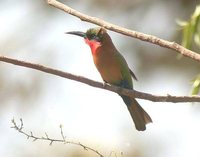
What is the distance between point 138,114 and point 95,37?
1.15ft

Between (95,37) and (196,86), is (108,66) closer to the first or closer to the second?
(95,37)

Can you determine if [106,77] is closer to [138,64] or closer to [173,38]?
[173,38]

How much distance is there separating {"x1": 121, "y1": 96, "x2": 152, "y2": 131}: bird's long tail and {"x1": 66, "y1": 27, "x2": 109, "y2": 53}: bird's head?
0.25 m

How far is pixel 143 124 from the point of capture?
8.59 feet

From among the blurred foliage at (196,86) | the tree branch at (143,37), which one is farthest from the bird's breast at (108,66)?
the tree branch at (143,37)

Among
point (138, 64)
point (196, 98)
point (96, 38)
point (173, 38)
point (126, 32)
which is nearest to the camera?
point (196, 98)

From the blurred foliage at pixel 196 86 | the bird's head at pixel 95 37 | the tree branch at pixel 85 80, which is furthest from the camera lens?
the bird's head at pixel 95 37

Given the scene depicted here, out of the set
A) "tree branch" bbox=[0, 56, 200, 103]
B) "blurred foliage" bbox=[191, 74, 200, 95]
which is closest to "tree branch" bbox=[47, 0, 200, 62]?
"tree branch" bbox=[0, 56, 200, 103]

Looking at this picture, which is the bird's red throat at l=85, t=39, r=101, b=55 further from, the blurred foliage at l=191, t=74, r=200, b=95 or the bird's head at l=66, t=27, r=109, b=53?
the blurred foliage at l=191, t=74, r=200, b=95

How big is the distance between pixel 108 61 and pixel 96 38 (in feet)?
0.34

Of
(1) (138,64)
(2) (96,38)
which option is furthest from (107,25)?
(1) (138,64)

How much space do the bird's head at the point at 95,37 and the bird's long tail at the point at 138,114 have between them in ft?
0.83

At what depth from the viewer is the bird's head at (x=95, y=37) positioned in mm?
2555

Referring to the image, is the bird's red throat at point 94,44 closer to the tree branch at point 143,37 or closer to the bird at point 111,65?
the bird at point 111,65
